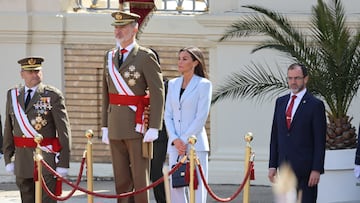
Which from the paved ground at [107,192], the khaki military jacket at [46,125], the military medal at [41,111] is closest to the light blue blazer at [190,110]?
the khaki military jacket at [46,125]

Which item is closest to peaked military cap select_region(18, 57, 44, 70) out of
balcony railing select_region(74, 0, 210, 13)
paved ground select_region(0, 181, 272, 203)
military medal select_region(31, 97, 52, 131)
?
military medal select_region(31, 97, 52, 131)

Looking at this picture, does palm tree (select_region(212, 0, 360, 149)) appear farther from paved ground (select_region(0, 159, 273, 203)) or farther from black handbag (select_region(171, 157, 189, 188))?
black handbag (select_region(171, 157, 189, 188))

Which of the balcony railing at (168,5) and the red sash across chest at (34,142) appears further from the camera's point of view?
the balcony railing at (168,5)

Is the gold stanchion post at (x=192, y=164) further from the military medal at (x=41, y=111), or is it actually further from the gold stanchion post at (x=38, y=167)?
the military medal at (x=41, y=111)

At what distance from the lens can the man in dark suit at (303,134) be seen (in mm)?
8305

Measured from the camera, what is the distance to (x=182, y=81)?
29.5 ft

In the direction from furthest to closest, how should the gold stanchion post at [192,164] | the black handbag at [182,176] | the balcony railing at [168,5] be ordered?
the balcony railing at [168,5]
the black handbag at [182,176]
the gold stanchion post at [192,164]

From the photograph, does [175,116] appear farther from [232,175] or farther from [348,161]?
[232,175]

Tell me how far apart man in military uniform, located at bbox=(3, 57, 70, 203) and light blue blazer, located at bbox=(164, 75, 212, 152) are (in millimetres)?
929

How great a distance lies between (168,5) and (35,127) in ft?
16.4

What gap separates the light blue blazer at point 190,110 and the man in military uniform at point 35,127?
929 mm

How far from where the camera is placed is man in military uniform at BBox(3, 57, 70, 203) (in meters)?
8.69

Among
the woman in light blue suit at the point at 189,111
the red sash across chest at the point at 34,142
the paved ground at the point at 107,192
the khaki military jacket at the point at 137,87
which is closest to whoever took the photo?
the khaki military jacket at the point at 137,87

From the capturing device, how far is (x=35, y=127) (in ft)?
28.5
